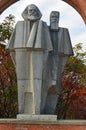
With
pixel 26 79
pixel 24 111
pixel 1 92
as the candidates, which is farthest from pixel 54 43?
pixel 1 92

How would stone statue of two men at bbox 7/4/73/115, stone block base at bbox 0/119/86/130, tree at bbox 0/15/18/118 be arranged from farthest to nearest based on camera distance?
tree at bbox 0/15/18/118
stone statue of two men at bbox 7/4/73/115
stone block base at bbox 0/119/86/130

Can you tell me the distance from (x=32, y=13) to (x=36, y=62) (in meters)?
1.26

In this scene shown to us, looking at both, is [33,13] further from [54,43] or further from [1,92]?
[1,92]

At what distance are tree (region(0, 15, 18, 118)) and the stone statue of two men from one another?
9.31 m

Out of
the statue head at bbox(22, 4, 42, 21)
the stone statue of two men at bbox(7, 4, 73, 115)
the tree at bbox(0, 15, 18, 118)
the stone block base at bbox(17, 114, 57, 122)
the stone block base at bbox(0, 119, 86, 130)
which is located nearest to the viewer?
the stone block base at bbox(0, 119, 86, 130)

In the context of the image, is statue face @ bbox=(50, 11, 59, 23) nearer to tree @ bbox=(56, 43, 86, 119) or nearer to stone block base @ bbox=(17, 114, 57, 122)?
stone block base @ bbox=(17, 114, 57, 122)

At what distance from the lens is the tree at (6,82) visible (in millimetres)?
19922

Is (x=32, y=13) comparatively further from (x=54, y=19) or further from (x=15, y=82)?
(x=15, y=82)

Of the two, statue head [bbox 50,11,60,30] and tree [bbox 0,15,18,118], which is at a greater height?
statue head [bbox 50,11,60,30]

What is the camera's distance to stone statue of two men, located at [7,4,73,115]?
33.4 feet

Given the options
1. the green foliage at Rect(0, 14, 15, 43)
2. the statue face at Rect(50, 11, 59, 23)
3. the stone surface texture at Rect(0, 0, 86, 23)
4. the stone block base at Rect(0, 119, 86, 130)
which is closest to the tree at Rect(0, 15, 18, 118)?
the green foliage at Rect(0, 14, 15, 43)

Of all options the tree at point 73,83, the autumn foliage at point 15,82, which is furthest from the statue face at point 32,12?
the tree at point 73,83

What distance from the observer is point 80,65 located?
Answer: 21.5 metres

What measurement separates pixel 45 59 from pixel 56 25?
3.31ft
